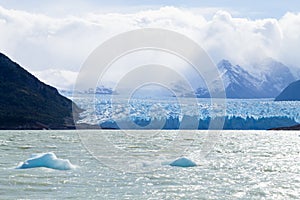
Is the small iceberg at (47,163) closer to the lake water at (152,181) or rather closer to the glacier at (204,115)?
the lake water at (152,181)

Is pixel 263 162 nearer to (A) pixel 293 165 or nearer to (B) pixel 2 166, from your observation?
(A) pixel 293 165

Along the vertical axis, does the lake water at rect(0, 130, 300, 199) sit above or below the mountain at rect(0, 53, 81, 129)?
below

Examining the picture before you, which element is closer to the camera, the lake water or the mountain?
the lake water

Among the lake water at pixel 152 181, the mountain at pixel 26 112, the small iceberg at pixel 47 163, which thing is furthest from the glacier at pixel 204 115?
the small iceberg at pixel 47 163

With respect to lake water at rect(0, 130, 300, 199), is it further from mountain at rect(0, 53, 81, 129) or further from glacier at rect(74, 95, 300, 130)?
→ mountain at rect(0, 53, 81, 129)

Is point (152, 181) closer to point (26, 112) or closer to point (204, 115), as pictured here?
point (204, 115)

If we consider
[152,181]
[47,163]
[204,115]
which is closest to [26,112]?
[204,115]

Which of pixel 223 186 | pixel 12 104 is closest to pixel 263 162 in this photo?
pixel 223 186

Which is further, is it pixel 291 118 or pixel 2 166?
pixel 291 118

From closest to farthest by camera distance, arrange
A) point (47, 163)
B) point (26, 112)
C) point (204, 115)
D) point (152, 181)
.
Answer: point (152, 181)
point (47, 163)
point (204, 115)
point (26, 112)

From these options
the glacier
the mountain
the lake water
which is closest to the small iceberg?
the lake water

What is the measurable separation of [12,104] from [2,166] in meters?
156

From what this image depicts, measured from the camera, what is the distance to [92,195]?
24.4 meters

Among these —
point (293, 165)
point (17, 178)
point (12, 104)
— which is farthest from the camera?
point (12, 104)
